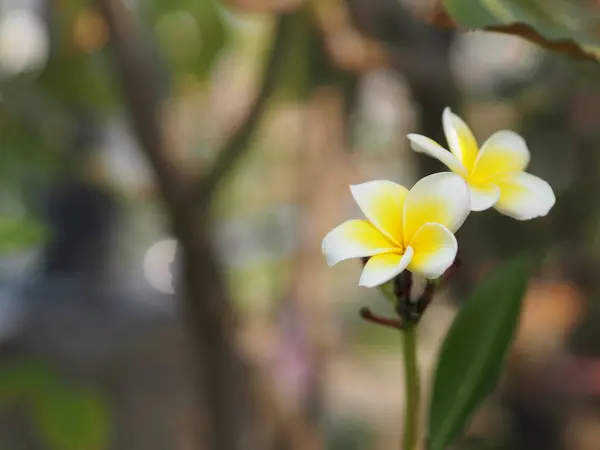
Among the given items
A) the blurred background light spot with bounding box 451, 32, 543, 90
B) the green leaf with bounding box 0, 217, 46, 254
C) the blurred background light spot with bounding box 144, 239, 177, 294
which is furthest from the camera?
the blurred background light spot with bounding box 144, 239, 177, 294

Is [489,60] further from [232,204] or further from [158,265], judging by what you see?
[158,265]

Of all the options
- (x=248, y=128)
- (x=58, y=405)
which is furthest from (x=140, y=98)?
(x=58, y=405)

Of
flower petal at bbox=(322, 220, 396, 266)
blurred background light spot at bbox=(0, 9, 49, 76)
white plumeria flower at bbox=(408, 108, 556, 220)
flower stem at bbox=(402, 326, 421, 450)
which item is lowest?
flower stem at bbox=(402, 326, 421, 450)

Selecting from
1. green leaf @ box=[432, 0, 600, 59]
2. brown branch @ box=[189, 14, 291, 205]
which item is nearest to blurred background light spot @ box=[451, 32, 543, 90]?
brown branch @ box=[189, 14, 291, 205]

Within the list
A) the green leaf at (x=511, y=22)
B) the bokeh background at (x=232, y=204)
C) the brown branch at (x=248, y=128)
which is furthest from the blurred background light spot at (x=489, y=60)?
the green leaf at (x=511, y=22)

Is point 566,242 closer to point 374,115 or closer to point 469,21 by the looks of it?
point 374,115

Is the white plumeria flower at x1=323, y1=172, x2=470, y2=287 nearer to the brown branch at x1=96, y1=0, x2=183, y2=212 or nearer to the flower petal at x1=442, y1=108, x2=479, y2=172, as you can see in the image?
the flower petal at x1=442, y1=108, x2=479, y2=172

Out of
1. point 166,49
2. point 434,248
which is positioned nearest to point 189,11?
point 166,49

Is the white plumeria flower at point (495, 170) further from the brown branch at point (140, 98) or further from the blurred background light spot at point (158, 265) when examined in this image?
the blurred background light spot at point (158, 265)
